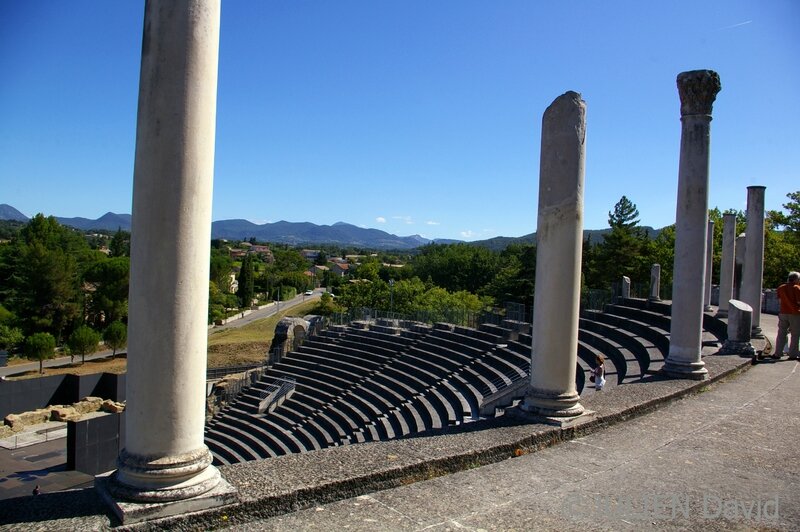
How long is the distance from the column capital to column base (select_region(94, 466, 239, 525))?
9235 mm

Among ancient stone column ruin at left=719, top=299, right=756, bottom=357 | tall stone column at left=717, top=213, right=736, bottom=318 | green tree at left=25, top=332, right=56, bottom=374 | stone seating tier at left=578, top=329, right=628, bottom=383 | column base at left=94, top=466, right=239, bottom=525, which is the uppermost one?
tall stone column at left=717, top=213, right=736, bottom=318

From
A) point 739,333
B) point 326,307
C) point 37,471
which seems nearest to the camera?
point 739,333

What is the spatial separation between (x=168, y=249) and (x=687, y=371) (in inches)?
331

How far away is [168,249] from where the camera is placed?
4188mm

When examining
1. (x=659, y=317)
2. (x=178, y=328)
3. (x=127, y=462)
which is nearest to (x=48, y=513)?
(x=127, y=462)

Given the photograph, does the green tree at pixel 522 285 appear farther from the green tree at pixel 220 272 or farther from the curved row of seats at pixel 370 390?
the green tree at pixel 220 272

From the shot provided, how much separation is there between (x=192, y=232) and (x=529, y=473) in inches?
148

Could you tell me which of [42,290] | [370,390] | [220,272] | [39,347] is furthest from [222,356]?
[220,272]

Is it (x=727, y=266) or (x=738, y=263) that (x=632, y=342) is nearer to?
(x=727, y=266)

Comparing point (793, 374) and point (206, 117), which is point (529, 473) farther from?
point (793, 374)

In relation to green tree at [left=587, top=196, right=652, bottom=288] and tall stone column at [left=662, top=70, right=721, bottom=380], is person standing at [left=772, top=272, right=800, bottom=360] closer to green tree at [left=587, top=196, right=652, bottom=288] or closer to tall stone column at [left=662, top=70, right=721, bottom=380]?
tall stone column at [left=662, top=70, right=721, bottom=380]

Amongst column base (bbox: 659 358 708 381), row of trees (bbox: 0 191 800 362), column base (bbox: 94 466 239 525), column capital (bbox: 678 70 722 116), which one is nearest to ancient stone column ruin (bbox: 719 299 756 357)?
column base (bbox: 659 358 708 381)

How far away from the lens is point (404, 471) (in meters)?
5.12

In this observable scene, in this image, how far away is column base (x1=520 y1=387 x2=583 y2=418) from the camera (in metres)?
6.76
